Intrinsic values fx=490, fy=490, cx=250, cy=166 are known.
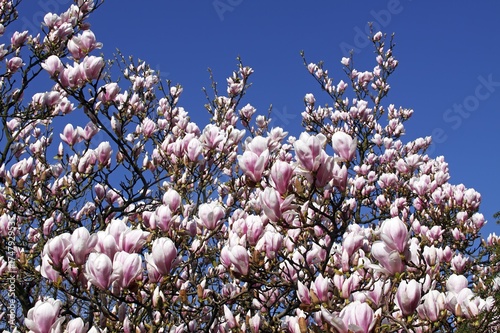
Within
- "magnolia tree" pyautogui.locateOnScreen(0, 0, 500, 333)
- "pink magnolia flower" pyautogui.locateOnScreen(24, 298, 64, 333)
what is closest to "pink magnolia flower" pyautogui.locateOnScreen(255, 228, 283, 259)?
"magnolia tree" pyautogui.locateOnScreen(0, 0, 500, 333)

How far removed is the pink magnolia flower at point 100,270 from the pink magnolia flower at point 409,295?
1255mm

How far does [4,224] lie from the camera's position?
4.38m

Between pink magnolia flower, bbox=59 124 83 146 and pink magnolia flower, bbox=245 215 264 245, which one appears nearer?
pink magnolia flower, bbox=245 215 264 245

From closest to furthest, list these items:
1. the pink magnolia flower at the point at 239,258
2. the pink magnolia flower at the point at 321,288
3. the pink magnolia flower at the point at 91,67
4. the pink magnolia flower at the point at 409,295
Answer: the pink magnolia flower at the point at 409,295 → the pink magnolia flower at the point at 321,288 → the pink magnolia flower at the point at 239,258 → the pink magnolia flower at the point at 91,67

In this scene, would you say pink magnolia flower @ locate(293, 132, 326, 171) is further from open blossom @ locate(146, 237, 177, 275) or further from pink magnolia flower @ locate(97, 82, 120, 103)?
pink magnolia flower @ locate(97, 82, 120, 103)

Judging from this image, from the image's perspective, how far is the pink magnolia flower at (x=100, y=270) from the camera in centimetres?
211

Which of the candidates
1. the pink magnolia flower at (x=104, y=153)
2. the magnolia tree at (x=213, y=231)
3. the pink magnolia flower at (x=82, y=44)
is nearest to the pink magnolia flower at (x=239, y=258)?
the magnolia tree at (x=213, y=231)

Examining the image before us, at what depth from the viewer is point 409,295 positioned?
6.79ft

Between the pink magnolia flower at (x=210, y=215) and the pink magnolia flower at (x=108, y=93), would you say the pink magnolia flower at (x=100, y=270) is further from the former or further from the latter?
the pink magnolia flower at (x=108, y=93)

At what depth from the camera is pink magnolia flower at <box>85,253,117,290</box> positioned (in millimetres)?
2113

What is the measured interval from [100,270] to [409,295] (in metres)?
1.32

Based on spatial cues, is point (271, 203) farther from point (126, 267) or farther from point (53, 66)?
point (53, 66)

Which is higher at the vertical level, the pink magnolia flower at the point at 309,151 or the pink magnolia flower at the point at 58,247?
the pink magnolia flower at the point at 309,151

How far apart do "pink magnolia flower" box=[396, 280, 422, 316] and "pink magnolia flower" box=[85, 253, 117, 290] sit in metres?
1.25
